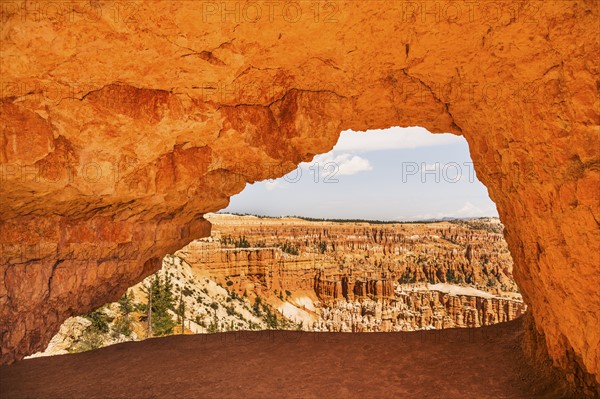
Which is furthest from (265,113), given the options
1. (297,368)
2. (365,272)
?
(365,272)

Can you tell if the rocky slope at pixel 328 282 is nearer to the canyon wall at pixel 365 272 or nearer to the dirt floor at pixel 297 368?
the canyon wall at pixel 365 272

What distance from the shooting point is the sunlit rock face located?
424cm

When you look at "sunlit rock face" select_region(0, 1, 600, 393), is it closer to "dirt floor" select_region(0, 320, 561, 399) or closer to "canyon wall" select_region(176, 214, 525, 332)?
"dirt floor" select_region(0, 320, 561, 399)

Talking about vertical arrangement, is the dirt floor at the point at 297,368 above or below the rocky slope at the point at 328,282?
above

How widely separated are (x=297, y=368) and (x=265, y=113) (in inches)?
162

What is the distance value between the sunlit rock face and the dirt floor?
0.77m

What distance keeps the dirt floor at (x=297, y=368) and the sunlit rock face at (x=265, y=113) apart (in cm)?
77

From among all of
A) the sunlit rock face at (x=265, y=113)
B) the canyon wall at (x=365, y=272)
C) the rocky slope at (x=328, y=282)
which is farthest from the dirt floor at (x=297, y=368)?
the canyon wall at (x=365, y=272)

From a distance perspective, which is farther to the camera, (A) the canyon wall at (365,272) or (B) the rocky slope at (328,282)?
(A) the canyon wall at (365,272)

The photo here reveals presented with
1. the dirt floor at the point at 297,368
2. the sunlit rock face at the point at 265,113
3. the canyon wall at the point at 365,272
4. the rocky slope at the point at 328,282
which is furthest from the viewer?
the canyon wall at the point at 365,272

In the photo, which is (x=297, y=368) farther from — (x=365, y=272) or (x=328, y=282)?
(x=365, y=272)

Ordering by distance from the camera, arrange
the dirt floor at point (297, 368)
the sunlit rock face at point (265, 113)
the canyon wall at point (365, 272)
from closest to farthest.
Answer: the sunlit rock face at point (265, 113)
the dirt floor at point (297, 368)
the canyon wall at point (365, 272)

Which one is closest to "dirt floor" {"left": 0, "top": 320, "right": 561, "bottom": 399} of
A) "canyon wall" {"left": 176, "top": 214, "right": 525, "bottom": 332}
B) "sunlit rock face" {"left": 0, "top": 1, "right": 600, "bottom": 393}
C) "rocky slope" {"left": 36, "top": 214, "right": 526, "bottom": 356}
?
"sunlit rock face" {"left": 0, "top": 1, "right": 600, "bottom": 393}

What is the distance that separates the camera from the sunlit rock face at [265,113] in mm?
4238
